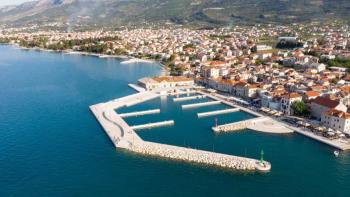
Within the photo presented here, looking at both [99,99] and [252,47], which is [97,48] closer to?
[252,47]

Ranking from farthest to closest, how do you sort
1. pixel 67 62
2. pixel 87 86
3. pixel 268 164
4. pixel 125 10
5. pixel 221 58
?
pixel 125 10 → pixel 67 62 → pixel 221 58 → pixel 87 86 → pixel 268 164

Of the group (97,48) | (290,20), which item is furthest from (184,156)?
(290,20)

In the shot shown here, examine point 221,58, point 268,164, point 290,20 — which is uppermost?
point 290,20

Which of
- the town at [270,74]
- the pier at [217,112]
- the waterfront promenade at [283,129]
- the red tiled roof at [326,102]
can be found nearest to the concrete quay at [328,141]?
the waterfront promenade at [283,129]

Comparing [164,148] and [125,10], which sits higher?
[125,10]

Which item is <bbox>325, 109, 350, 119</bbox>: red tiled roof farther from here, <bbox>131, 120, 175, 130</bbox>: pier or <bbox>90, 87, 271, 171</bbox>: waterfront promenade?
<bbox>131, 120, 175, 130</bbox>: pier

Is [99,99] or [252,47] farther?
[252,47]
